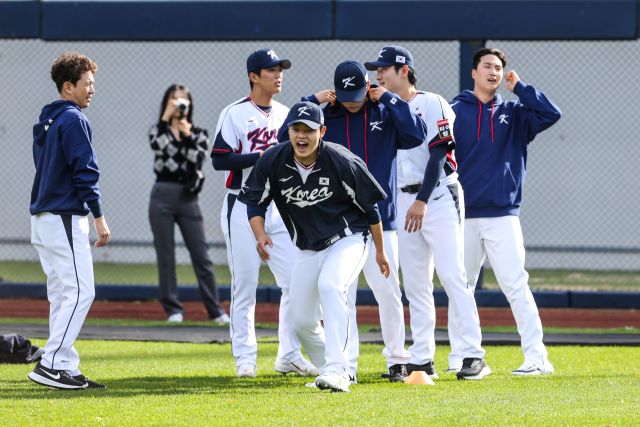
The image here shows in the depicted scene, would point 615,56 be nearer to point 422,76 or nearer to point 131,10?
point 422,76

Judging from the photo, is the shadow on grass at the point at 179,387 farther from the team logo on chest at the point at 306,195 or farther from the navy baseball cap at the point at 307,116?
the navy baseball cap at the point at 307,116

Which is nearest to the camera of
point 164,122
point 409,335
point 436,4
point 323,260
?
point 323,260

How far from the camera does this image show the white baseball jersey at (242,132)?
453cm

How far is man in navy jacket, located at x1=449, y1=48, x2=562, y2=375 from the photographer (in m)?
4.69

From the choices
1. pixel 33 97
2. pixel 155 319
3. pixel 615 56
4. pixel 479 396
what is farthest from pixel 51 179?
pixel 615 56

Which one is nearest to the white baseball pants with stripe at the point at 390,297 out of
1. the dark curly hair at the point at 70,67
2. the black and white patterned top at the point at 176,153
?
the dark curly hair at the point at 70,67

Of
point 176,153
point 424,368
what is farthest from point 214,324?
point 424,368

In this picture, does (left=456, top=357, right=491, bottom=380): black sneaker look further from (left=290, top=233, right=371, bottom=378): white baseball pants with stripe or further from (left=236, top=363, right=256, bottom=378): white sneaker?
(left=236, top=363, right=256, bottom=378): white sneaker

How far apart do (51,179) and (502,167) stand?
107 inches

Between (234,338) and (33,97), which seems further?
(33,97)

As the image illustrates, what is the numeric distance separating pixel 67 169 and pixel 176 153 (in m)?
3.17

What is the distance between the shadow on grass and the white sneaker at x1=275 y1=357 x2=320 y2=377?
0.06 meters

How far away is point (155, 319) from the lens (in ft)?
25.4

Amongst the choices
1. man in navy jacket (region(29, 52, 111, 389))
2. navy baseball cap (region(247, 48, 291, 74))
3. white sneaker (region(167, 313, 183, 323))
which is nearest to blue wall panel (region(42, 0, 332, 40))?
white sneaker (region(167, 313, 183, 323))
